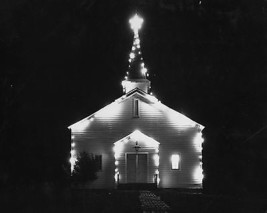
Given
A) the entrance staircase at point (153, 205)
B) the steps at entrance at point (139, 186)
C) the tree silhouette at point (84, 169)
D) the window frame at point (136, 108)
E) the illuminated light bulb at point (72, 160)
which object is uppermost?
the window frame at point (136, 108)

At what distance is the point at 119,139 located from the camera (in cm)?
3641

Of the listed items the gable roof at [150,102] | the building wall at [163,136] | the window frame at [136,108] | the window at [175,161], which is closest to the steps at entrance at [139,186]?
the building wall at [163,136]

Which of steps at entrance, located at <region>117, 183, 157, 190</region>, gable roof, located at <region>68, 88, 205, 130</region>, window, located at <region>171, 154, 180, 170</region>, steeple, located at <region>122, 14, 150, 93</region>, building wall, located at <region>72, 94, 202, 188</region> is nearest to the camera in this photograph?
steps at entrance, located at <region>117, 183, 157, 190</region>

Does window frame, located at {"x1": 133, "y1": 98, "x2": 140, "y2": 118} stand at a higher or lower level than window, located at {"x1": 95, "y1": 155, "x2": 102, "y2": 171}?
higher

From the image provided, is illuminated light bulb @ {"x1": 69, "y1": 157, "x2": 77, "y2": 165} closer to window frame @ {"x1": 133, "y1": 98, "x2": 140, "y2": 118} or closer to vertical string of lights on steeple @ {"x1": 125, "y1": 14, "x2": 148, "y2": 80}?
window frame @ {"x1": 133, "y1": 98, "x2": 140, "y2": 118}

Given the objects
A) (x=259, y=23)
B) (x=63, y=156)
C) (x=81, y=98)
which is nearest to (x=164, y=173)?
(x=63, y=156)

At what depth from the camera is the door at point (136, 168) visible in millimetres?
36375

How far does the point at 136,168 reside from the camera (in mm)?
36531

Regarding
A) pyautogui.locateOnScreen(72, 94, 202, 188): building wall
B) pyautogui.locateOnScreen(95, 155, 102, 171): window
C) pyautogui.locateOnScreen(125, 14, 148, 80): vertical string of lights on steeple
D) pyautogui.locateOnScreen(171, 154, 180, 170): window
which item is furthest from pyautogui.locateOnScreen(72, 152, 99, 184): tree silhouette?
pyautogui.locateOnScreen(125, 14, 148, 80): vertical string of lights on steeple

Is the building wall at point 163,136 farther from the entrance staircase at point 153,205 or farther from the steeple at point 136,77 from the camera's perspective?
the entrance staircase at point 153,205

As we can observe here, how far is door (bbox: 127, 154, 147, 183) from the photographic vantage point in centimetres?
3638

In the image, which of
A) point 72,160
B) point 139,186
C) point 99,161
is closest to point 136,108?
point 99,161

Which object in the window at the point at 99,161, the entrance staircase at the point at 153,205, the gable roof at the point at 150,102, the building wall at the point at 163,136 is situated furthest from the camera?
the building wall at the point at 163,136

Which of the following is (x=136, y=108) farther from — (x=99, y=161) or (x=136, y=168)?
(x=99, y=161)
